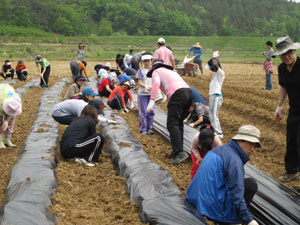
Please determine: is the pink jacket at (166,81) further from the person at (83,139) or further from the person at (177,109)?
the person at (83,139)

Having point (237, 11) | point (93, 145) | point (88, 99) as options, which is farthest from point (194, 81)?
point (237, 11)

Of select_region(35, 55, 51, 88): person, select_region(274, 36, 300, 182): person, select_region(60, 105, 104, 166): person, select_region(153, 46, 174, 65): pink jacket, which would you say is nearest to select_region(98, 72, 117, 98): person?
select_region(153, 46, 174, 65): pink jacket

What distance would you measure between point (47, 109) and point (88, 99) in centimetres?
215

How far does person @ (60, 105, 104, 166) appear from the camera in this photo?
4.50 metres

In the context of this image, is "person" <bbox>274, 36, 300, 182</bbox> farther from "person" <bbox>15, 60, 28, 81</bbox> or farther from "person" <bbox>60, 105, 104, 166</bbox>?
"person" <bbox>15, 60, 28, 81</bbox>

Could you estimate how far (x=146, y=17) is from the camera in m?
71.7

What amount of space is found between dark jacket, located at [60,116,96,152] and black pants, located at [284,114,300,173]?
2394mm

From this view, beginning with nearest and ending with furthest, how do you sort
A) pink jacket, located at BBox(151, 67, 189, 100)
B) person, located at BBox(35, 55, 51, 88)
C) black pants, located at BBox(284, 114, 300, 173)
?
black pants, located at BBox(284, 114, 300, 173), pink jacket, located at BBox(151, 67, 189, 100), person, located at BBox(35, 55, 51, 88)

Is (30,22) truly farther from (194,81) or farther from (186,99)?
(186,99)

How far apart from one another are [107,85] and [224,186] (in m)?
6.61

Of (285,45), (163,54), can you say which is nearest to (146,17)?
(163,54)

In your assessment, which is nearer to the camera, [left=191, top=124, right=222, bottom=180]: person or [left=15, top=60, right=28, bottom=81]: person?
[left=191, top=124, right=222, bottom=180]: person

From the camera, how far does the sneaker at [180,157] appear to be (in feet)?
14.8

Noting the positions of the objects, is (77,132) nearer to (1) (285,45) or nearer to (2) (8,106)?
(2) (8,106)
